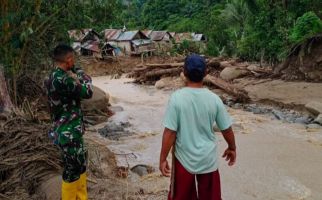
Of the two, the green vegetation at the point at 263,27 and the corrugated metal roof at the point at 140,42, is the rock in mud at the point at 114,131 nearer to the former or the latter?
the green vegetation at the point at 263,27

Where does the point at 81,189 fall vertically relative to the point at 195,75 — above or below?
below

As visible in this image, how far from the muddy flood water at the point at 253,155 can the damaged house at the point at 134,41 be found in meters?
25.9

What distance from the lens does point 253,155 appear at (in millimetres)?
7297

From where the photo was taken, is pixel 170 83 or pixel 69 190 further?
pixel 170 83

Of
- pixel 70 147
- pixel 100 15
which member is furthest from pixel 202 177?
pixel 100 15

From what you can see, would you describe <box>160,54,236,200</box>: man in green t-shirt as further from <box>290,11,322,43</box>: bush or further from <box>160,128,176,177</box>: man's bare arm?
<box>290,11,322,43</box>: bush

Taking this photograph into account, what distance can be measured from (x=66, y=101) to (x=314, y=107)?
8361 mm

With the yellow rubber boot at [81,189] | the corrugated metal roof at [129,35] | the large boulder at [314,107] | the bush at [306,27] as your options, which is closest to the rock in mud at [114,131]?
the large boulder at [314,107]

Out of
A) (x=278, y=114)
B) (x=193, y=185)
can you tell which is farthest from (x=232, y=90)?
(x=193, y=185)

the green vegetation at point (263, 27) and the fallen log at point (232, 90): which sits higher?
the green vegetation at point (263, 27)

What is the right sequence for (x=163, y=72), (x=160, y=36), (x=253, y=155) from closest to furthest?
(x=253, y=155) → (x=163, y=72) → (x=160, y=36)

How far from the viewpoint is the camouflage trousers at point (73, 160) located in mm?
3572

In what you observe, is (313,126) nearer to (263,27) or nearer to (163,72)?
(163,72)

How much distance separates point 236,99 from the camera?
1304 centimetres
